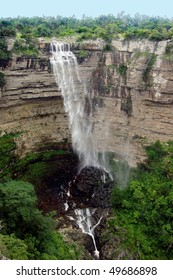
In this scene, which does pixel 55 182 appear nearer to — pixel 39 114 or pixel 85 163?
pixel 85 163

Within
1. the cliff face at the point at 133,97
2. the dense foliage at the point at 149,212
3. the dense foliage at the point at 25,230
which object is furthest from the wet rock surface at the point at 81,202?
the cliff face at the point at 133,97

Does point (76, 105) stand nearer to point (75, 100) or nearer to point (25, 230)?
point (75, 100)

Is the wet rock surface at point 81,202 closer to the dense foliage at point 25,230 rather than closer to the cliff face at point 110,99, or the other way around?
the dense foliage at point 25,230

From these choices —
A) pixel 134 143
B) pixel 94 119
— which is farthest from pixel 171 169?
pixel 94 119

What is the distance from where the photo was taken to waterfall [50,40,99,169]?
1009 inches

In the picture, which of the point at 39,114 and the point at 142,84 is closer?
the point at 142,84

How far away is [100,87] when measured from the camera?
1053 inches

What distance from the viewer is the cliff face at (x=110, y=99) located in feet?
79.0

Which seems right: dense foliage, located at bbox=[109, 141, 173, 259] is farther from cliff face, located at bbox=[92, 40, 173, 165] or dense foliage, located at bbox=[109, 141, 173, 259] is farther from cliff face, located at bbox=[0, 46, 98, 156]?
cliff face, located at bbox=[0, 46, 98, 156]

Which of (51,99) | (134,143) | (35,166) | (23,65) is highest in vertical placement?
(23,65)

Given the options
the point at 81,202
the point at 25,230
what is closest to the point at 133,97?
the point at 81,202

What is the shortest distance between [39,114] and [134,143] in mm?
6843

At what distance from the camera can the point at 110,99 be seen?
26484mm

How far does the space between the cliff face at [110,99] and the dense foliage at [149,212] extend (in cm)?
223
